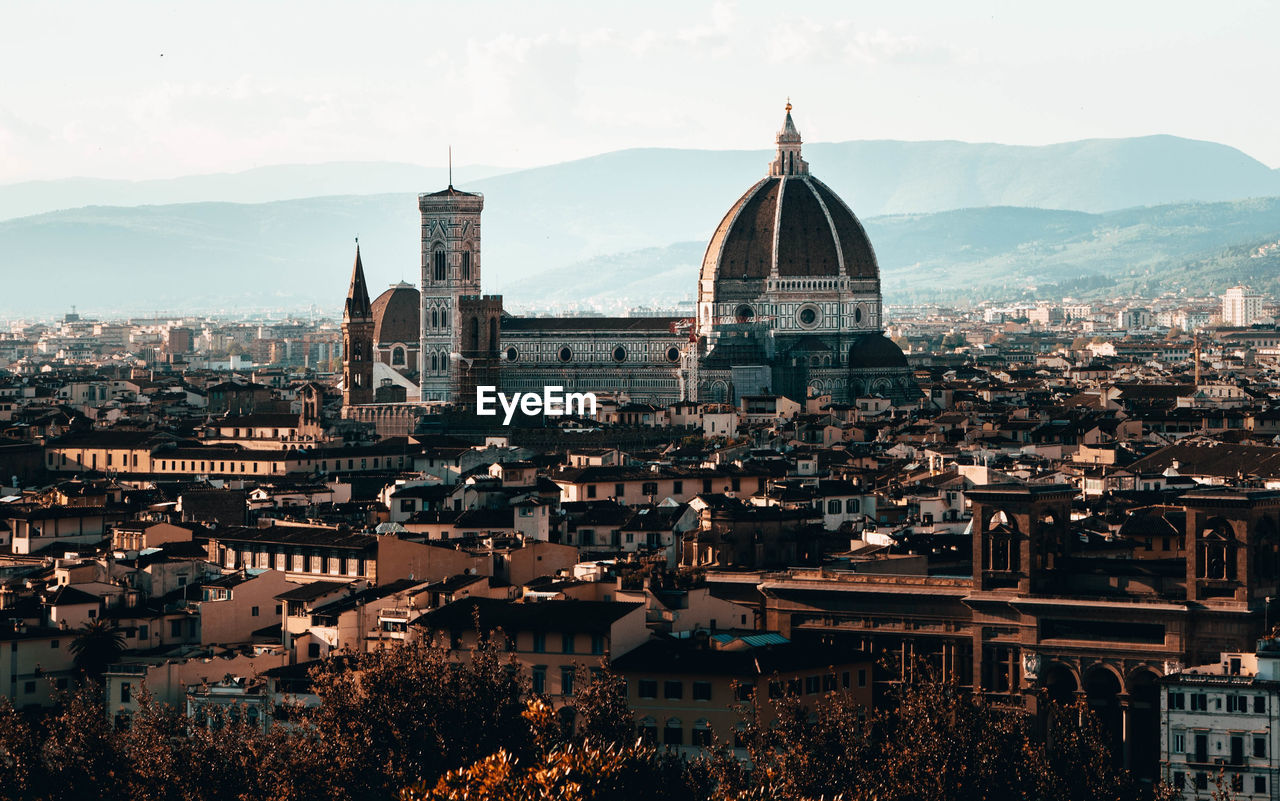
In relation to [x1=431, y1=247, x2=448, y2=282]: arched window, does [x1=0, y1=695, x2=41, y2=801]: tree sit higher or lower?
lower

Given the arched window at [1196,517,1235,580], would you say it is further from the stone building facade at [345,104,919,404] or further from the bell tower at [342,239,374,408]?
the stone building facade at [345,104,919,404]

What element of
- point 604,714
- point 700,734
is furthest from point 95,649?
point 604,714

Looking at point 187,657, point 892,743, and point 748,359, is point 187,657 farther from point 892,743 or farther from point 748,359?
point 748,359

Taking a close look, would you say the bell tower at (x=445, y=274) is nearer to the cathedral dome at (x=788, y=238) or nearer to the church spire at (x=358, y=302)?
the church spire at (x=358, y=302)

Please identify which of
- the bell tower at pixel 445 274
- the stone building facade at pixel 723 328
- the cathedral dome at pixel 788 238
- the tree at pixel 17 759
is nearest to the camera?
the tree at pixel 17 759

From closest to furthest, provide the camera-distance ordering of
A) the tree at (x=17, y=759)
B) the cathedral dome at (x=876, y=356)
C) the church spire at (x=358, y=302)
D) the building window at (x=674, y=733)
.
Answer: the tree at (x=17, y=759)
the building window at (x=674, y=733)
the church spire at (x=358, y=302)
the cathedral dome at (x=876, y=356)

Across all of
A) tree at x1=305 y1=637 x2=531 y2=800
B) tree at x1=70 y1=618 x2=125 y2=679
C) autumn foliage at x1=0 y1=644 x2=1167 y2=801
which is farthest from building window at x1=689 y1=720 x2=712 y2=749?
tree at x1=70 y1=618 x2=125 y2=679

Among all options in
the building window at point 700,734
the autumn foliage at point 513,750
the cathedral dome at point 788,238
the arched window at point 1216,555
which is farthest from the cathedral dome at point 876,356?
the building window at point 700,734
